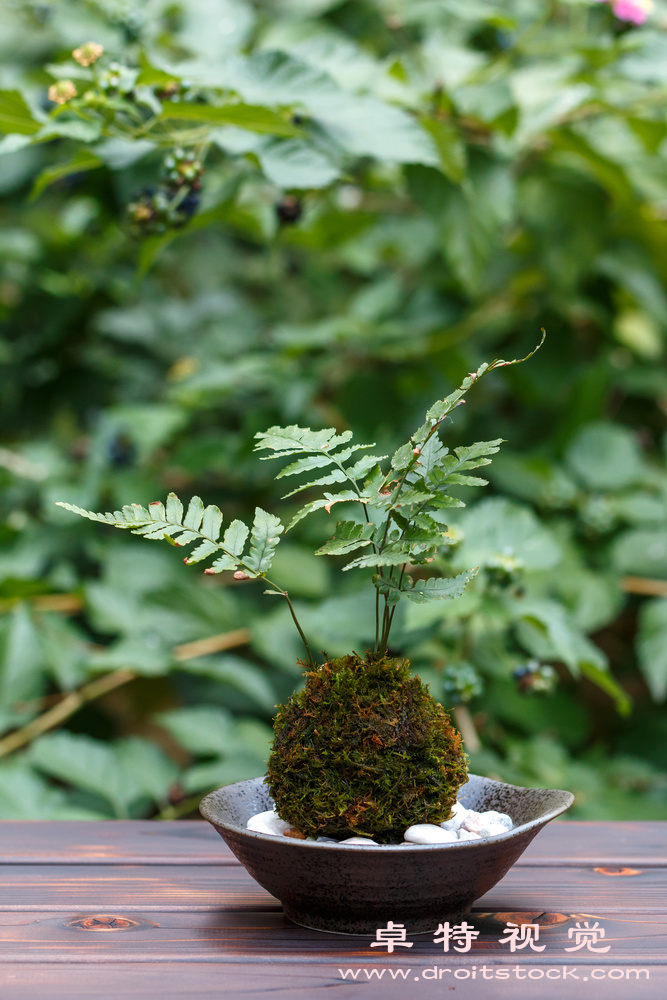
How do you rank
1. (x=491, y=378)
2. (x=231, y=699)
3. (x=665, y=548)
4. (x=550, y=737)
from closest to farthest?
(x=665, y=548) → (x=231, y=699) → (x=550, y=737) → (x=491, y=378)

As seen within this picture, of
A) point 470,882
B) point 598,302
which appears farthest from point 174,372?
point 470,882

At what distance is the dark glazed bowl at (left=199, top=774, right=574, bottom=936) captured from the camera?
1.65ft

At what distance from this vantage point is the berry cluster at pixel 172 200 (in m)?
0.92

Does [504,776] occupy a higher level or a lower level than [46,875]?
lower

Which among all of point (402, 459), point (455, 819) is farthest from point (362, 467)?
point (455, 819)

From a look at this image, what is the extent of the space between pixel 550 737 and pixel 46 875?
1.15 meters

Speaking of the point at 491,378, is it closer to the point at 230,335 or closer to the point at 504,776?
the point at 230,335

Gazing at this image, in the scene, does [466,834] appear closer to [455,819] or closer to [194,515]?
[455,819]

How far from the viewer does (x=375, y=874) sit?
51cm

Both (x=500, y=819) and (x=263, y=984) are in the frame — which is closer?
(x=263, y=984)

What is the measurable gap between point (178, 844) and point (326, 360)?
95cm

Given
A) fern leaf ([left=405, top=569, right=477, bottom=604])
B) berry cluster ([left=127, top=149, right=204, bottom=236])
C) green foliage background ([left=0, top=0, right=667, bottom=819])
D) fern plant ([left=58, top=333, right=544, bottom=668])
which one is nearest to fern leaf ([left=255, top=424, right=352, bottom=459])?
fern plant ([left=58, top=333, right=544, bottom=668])

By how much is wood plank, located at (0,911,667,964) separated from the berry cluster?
66 cm

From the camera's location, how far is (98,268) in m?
1.76
